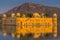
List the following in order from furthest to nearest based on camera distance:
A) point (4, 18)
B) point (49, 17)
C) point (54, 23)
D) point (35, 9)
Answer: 1. point (35, 9)
2. point (4, 18)
3. point (49, 17)
4. point (54, 23)

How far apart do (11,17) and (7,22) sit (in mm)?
741

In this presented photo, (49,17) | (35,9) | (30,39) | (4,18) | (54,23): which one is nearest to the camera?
(30,39)

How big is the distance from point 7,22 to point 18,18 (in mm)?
3045

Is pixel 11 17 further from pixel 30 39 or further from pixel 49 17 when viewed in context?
pixel 30 39

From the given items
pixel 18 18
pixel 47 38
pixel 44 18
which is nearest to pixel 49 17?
pixel 44 18

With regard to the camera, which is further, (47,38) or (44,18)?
(44,18)

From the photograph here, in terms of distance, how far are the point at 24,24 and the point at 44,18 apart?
2.64 metres

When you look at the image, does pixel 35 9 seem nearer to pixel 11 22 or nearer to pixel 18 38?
pixel 11 22

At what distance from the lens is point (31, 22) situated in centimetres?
3634

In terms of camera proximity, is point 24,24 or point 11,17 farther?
point 11,17

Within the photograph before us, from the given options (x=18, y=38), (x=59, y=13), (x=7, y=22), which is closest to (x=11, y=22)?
(x=7, y=22)

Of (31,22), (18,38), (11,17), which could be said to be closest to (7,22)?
(11,17)

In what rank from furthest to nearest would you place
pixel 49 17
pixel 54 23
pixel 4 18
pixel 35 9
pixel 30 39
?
pixel 35 9, pixel 4 18, pixel 49 17, pixel 54 23, pixel 30 39

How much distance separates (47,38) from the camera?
17.9m
